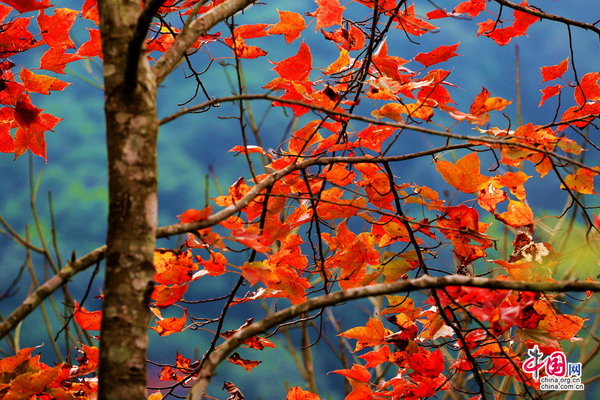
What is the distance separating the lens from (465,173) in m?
1.13

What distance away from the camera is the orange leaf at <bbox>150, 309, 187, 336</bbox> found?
1.32m

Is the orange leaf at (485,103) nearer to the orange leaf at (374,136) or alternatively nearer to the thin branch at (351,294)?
the orange leaf at (374,136)

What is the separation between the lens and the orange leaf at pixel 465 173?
112cm

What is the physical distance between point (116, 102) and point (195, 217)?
0.21 metres

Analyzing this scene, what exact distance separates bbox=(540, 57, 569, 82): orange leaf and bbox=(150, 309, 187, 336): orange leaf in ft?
3.63

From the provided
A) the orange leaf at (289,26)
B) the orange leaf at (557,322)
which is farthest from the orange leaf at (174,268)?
the orange leaf at (557,322)

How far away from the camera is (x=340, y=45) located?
1.45m

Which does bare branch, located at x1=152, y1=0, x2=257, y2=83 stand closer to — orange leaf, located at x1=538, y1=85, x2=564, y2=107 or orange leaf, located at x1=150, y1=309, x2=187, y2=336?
orange leaf, located at x1=150, y1=309, x2=187, y2=336

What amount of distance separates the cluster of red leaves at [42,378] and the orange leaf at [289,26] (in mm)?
871

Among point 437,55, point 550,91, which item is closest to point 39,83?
point 437,55

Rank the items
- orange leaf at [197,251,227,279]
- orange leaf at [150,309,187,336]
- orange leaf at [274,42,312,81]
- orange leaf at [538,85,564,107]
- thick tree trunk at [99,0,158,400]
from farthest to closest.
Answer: orange leaf at [538,85,564,107], orange leaf at [150,309,187,336], orange leaf at [274,42,312,81], orange leaf at [197,251,227,279], thick tree trunk at [99,0,158,400]

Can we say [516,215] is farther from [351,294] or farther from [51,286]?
[51,286]

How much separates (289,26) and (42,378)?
937 millimetres

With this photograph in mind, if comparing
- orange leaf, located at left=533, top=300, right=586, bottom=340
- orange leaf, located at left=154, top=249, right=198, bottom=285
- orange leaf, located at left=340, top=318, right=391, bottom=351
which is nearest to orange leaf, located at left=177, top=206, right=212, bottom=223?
orange leaf, located at left=154, top=249, right=198, bottom=285
